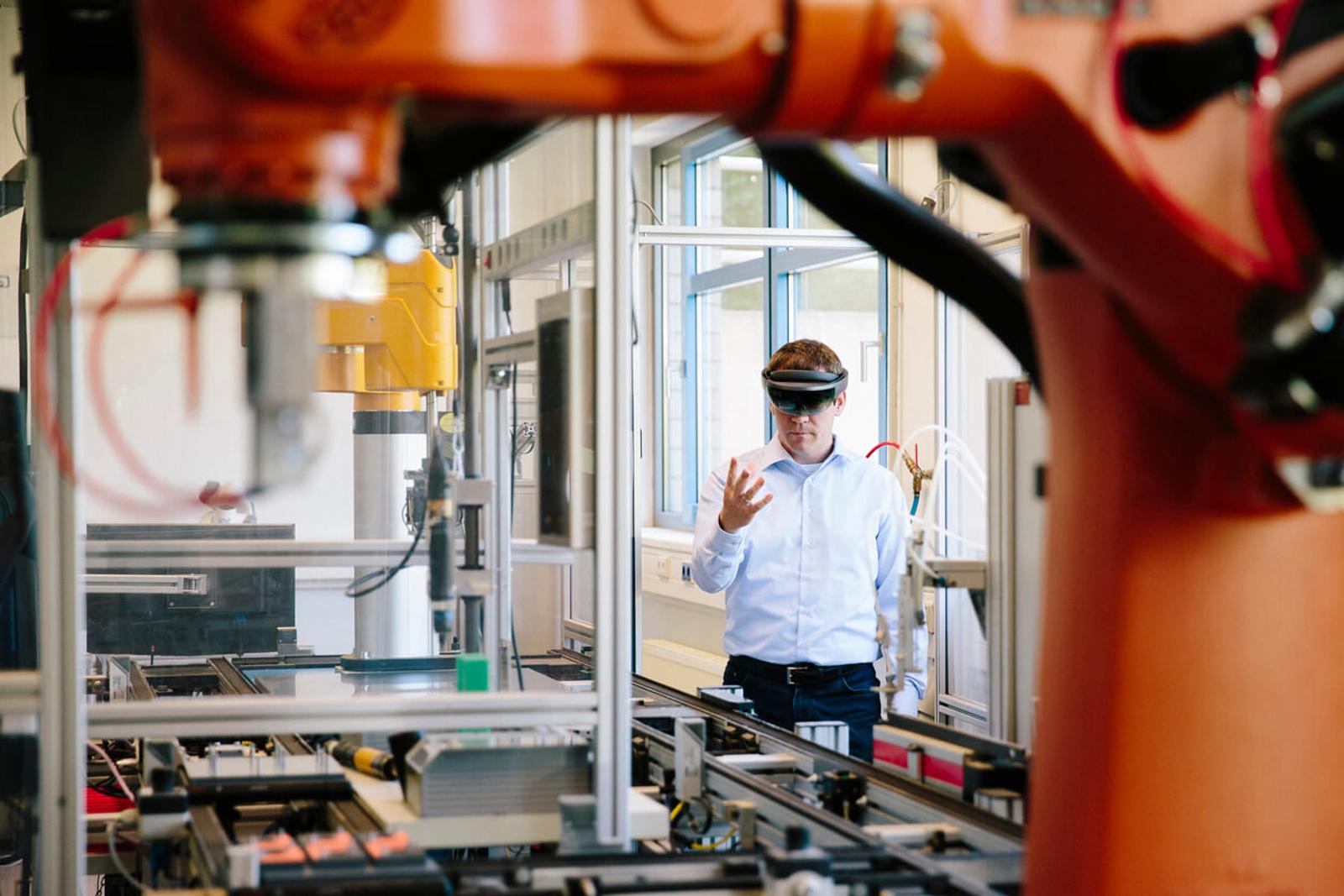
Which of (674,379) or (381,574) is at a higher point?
(674,379)

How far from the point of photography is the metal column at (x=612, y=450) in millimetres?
1983

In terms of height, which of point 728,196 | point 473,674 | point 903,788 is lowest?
point 903,788

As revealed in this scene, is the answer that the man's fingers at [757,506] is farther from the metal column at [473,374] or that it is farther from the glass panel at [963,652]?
the glass panel at [963,652]

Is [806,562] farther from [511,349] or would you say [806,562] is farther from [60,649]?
[60,649]

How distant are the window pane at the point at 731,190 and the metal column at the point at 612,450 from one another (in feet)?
17.7

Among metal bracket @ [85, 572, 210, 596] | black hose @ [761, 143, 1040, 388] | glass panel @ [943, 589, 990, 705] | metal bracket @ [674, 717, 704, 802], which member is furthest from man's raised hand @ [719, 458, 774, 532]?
black hose @ [761, 143, 1040, 388]

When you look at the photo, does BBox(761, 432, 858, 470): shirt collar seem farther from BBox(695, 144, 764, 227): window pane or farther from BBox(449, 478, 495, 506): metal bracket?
BBox(695, 144, 764, 227): window pane

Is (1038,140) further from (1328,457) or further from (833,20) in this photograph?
(1328,457)

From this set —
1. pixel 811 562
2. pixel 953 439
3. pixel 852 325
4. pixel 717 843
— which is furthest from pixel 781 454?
pixel 852 325

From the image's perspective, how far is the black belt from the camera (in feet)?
12.3

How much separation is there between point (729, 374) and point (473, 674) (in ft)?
17.6

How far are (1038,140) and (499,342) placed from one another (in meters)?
1.70

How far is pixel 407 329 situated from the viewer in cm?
377

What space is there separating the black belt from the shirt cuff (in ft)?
1.02
